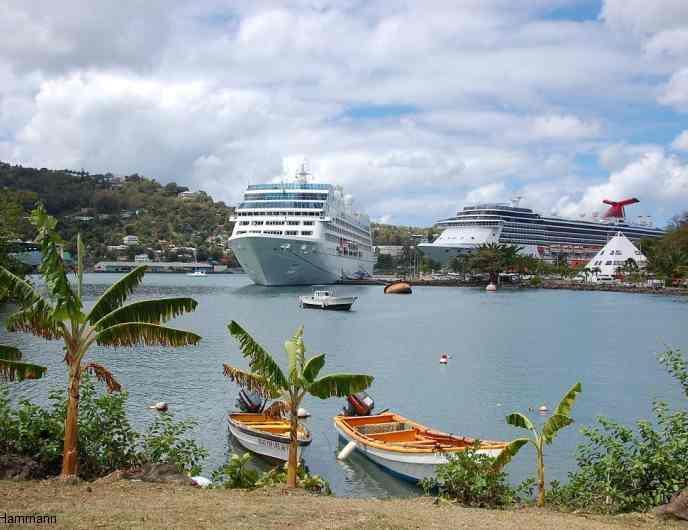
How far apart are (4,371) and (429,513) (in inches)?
277

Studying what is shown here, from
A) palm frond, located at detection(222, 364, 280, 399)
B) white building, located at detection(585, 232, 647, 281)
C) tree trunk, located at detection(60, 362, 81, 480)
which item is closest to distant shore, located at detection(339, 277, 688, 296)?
white building, located at detection(585, 232, 647, 281)

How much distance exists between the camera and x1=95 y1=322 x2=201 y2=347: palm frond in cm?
1129

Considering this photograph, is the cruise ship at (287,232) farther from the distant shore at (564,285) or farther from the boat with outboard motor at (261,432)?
the boat with outboard motor at (261,432)

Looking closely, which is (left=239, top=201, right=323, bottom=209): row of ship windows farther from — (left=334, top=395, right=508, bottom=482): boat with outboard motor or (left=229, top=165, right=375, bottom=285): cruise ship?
(left=334, top=395, right=508, bottom=482): boat with outboard motor

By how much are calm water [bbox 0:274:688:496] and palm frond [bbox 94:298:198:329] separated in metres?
6.87

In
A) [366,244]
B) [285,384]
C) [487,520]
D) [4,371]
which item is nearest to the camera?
[487,520]

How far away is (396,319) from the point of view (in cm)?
6131

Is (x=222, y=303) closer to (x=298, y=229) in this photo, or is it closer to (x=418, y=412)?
(x=298, y=229)

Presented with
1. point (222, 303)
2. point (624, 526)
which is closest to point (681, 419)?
point (624, 526)

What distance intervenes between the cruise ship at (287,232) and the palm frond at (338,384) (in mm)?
72764

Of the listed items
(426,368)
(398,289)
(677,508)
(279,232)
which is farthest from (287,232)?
(677,508)

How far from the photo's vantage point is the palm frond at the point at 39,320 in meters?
11.1

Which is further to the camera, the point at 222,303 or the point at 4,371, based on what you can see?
the point at 222,303

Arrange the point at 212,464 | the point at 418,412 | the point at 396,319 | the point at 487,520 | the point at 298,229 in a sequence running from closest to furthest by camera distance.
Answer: the point at 487,520 < the point at 212,464 < the point at 418,412 < the point at 396,319 < the point at 298,229
